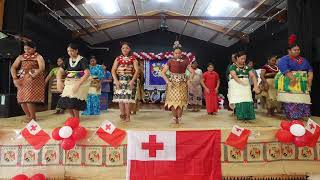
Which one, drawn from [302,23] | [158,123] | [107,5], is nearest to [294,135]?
[158,123]

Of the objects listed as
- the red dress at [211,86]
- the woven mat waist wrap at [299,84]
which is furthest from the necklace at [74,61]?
the woven mat waist wrap at [299,84]

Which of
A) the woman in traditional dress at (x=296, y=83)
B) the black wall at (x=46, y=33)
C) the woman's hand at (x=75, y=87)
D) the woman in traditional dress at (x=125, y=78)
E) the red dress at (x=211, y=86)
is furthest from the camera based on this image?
the black wall at (x=46, y=33)

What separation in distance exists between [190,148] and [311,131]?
137 cm

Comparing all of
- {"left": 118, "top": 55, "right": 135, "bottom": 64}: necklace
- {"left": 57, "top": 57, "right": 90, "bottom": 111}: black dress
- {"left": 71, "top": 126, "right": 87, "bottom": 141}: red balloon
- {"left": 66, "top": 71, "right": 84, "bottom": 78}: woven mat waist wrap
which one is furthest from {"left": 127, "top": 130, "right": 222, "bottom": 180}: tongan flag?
{"left": 118, "top": 55, "right": 135, "bottom": 64}: necklace

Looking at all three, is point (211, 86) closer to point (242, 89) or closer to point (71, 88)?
point (242, 89)

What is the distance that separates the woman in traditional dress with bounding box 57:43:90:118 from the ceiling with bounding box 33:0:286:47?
3.77m

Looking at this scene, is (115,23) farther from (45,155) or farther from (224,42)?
(45,155)

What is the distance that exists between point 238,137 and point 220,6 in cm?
613

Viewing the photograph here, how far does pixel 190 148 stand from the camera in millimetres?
3076

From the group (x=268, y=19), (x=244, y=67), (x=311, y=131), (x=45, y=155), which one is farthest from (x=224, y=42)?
(x=45, y=155)

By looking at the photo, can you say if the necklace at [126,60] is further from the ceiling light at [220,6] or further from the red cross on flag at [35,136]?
the ceiling light at [220,6]

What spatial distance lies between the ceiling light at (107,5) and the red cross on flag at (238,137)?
6.18 m

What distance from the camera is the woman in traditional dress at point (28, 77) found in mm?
3711

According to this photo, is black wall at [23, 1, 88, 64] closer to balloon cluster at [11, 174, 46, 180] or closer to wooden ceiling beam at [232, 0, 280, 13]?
balloon cluster at [11, 174, 46, 180]
